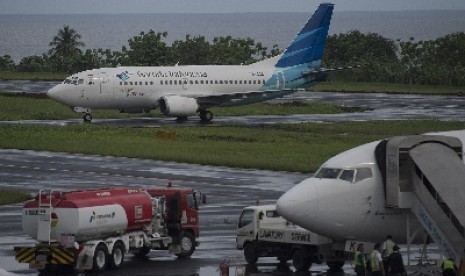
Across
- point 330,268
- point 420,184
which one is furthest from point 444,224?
point 330,268

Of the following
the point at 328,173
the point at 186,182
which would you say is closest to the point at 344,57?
the point at 186,182

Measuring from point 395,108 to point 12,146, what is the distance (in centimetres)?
3869

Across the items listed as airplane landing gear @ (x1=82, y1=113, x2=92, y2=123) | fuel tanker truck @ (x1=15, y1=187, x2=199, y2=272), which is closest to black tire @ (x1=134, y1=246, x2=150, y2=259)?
fuel tanker truck @ (x1=15, y1=187, x2=199, y2=272)

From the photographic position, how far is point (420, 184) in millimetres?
35156

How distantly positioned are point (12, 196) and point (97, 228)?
1822 centimetres

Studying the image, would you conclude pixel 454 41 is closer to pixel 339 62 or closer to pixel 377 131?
A: pixel 339 62

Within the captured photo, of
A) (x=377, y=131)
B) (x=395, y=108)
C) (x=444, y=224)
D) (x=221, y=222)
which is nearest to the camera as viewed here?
(x=444, y=224)

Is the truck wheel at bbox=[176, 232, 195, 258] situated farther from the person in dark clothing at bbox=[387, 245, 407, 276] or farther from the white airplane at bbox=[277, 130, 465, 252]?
the person in dark clothing at bbox=[387, 245, 407, 276]

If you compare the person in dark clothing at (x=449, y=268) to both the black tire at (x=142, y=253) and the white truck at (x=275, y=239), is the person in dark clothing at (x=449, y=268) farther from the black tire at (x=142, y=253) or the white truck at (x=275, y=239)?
the black tire at (x=142, y=253)

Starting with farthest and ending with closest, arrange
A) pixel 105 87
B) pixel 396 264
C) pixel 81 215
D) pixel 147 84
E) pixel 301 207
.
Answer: pixel 147 84
pixel 105 87
pixel 81 215
pixel 301 207
pixel 396 264

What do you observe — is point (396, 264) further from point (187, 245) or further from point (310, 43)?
point (310, 43)

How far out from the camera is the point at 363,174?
36594 millimetres

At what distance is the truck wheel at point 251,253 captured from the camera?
4125 cm

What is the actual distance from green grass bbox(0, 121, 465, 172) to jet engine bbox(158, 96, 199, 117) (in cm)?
502
